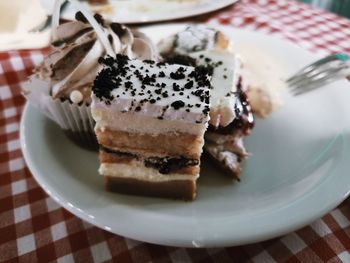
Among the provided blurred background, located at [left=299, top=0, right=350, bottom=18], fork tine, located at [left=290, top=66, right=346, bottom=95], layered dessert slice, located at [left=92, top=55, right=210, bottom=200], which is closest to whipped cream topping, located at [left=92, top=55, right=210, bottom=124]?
layered dessert slice, located at [left=92, top=55, right=210, bottom=200]

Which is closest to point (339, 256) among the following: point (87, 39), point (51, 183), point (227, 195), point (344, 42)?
point (227, 195)

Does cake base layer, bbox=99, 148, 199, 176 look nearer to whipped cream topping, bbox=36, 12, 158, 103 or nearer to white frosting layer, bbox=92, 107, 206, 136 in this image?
white frosting layer, bbox=92, 107, 206, 136

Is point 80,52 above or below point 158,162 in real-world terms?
above

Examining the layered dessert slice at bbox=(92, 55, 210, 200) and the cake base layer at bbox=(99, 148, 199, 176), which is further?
the cake base layer at bbox=(99, 148, 199, 176)

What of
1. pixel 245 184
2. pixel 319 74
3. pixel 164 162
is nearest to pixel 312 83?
pixel 319 74

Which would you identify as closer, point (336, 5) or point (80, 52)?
point (80, 52)

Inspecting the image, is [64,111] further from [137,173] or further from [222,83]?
[222,83]

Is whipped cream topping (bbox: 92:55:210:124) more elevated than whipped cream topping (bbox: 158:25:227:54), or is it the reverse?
whipped cream topping (bbox: 92:55:210:124)

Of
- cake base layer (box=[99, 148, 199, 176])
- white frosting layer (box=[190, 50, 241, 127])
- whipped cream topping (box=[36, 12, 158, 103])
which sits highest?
whipped cream topping (box=[36, 12, 158, 103])
